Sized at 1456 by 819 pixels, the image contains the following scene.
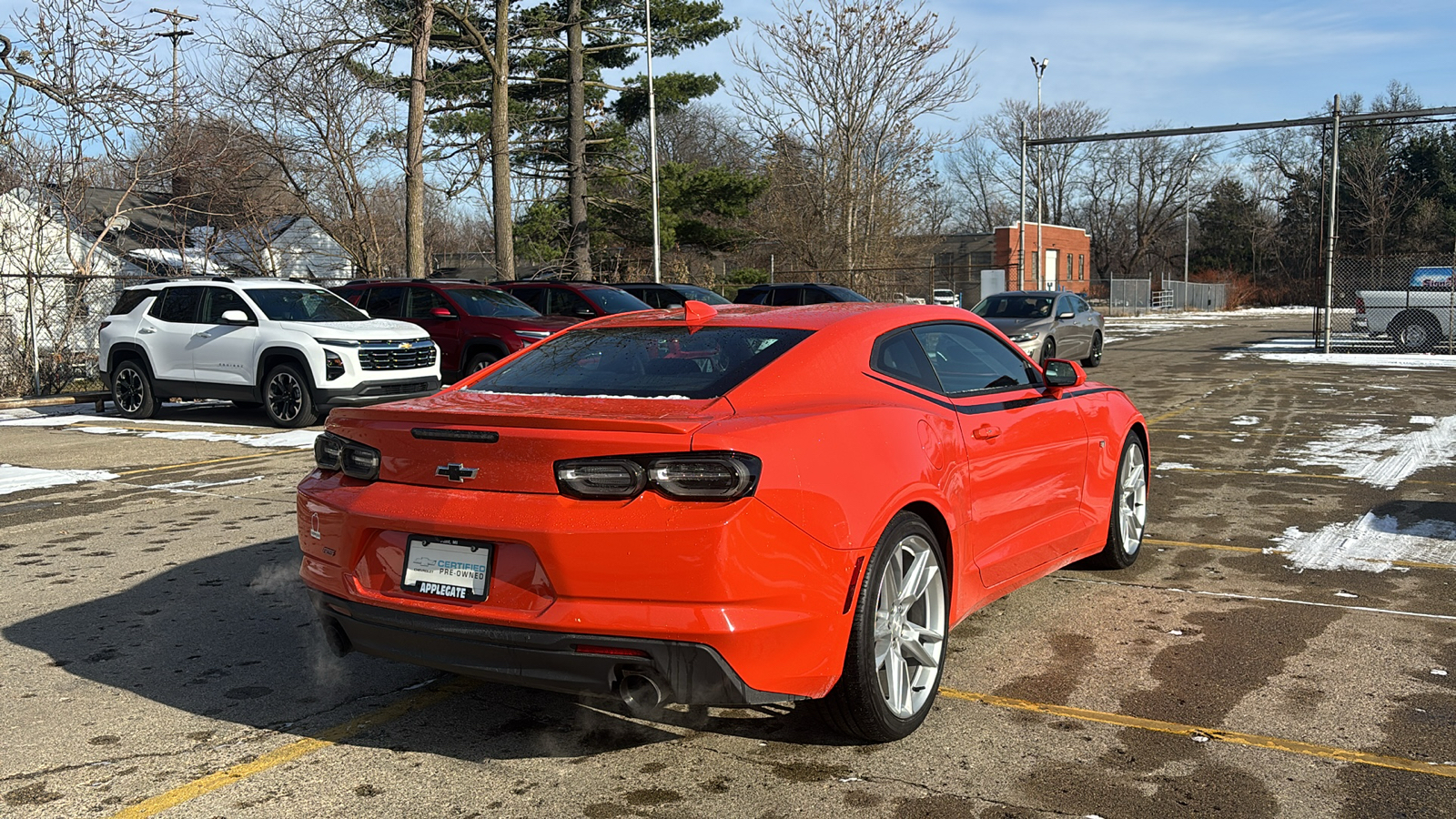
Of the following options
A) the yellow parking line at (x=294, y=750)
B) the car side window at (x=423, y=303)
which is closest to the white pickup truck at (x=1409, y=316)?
the car side window at (x=423, y=303)

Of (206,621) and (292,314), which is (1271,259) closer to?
(292,314)

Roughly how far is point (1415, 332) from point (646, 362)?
2648 cm

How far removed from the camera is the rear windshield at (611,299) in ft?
60.4

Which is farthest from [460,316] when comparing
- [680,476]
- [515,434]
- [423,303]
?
[680,476]

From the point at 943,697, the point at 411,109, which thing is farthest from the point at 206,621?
the point at 411,109

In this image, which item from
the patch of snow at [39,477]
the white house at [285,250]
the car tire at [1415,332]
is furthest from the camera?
the white house at [285,250]

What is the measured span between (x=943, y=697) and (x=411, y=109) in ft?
67.6

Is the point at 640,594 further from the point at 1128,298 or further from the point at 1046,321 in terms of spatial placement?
the point at 1128,298

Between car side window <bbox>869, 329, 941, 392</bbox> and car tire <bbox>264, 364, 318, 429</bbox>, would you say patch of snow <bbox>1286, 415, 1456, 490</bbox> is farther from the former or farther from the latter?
car tire <bbox>264, 364, 318, 429</bbox>

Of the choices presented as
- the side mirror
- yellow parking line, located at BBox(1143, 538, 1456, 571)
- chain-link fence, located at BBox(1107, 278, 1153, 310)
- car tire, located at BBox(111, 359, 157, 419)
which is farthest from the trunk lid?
chain-link fence, located at BBox(1107, 278, 1153, 310)

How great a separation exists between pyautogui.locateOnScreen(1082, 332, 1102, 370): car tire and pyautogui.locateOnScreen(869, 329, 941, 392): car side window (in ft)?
62.1

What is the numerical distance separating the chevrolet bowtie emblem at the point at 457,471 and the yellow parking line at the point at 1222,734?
6.64 feet

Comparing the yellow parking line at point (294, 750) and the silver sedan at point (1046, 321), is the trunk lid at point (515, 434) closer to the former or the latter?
the yellow parking line at point (294, 750)

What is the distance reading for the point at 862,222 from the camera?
38.3 meters
